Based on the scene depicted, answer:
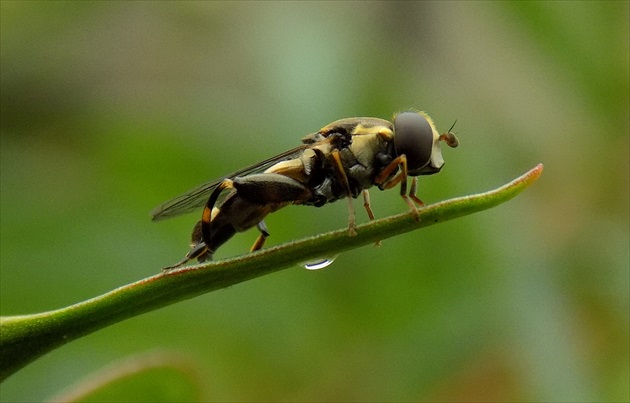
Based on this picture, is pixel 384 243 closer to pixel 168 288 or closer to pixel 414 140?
pixel 414 140

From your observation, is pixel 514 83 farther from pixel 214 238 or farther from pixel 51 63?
pixel 51 63

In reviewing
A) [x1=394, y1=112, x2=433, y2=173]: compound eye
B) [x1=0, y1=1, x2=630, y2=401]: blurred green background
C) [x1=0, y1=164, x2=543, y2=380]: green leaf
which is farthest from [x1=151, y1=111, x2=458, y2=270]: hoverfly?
[x1=0, y1=164, x2=543, y2=380]: green leaf

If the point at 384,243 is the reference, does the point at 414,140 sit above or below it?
above

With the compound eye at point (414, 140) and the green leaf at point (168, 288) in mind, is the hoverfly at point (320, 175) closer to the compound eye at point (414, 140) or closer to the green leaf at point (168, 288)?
the compound eye at point (414, 140)

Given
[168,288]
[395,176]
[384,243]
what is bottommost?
[384,243]

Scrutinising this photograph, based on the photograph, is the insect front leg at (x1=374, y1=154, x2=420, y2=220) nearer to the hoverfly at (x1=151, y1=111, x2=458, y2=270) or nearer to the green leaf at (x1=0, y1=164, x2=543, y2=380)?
the hoverfly at (x1=151, y1=111, x2=458, y2=270)

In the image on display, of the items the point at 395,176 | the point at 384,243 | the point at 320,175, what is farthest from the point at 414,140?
the point at 384,243

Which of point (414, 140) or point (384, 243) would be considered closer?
point (414, 140)
